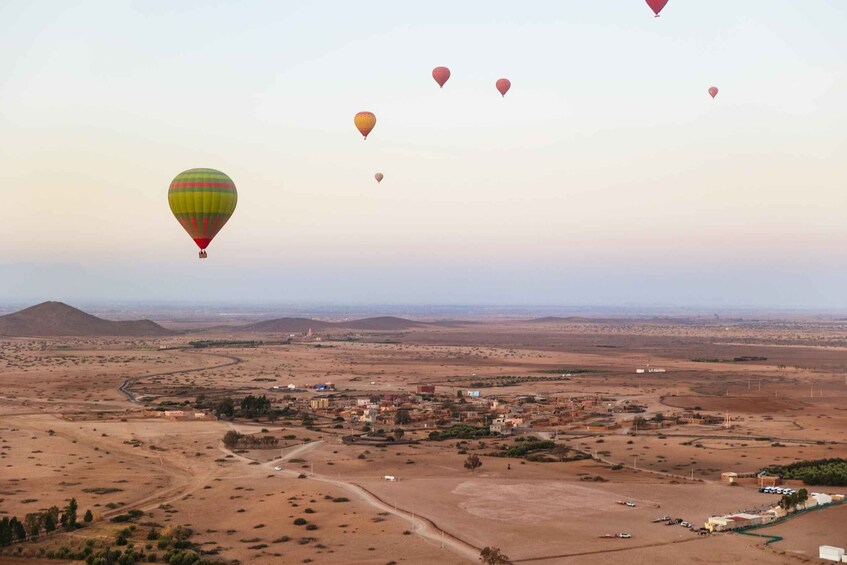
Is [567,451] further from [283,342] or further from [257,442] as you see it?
[283,342]

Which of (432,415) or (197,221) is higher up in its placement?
(197,221)

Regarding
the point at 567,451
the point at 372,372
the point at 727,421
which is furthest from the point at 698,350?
the point at 567,451

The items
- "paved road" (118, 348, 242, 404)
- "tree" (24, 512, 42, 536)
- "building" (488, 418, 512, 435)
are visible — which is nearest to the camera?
"tree" (24, 512, 42, 536)

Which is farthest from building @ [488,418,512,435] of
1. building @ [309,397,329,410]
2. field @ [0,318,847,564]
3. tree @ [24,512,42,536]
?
tree @ [24,512,42,536]

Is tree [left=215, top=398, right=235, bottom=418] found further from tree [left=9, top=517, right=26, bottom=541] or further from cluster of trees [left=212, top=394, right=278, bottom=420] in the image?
tree [left=9, top=517, right=26, bottom=541]

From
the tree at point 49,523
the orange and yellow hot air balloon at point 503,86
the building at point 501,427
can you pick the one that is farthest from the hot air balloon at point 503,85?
the tree at point 49,523

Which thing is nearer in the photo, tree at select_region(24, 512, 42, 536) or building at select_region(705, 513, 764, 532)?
tree at select_region(24, 512, 42, 536)
